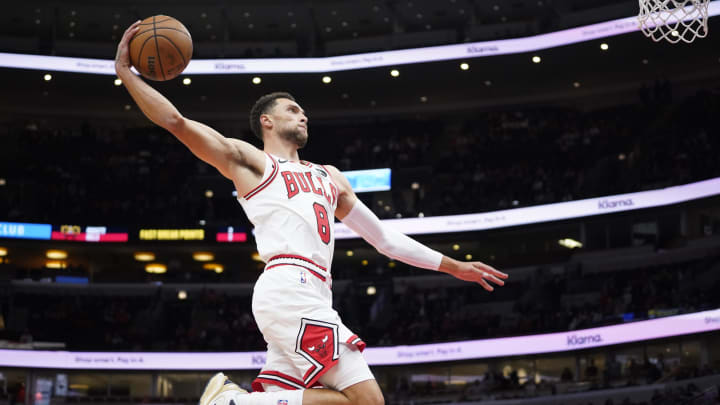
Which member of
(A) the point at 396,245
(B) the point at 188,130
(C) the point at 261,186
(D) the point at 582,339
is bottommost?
(A) the point at 396,245

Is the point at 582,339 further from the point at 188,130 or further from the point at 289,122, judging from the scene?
the point at 188,130

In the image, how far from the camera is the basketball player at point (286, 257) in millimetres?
4539

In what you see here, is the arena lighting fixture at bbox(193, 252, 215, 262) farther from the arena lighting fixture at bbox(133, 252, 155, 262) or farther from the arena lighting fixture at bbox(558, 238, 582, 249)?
the arena lighting fixture at bbox(558, 238, 582, 249)

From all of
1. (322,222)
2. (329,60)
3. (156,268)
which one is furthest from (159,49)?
(156,268)

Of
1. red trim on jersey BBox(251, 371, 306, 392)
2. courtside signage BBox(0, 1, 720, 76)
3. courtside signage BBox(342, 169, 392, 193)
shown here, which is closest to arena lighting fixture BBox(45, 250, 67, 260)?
courtside signage BBox(0, 1, 720, 76)

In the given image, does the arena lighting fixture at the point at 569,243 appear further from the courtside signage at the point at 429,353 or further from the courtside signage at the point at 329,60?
the courtside signage at the point at 329,60

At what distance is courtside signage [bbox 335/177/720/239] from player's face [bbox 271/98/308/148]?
22.6 m

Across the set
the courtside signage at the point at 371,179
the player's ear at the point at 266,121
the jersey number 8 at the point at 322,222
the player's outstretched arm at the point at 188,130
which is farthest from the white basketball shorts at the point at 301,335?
the courtside signage at the point at 371,179

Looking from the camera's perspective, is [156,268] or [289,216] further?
[156,268]

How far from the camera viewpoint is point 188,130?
4.55 m

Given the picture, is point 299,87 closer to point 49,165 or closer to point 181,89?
point 181,89

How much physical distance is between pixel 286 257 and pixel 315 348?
1.69 feet

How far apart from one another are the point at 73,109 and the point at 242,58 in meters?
9.06

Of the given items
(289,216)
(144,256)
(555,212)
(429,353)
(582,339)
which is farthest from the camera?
(144,256)
